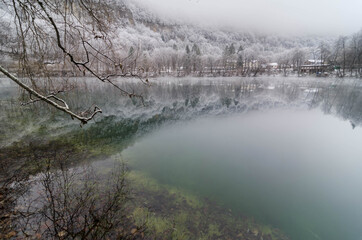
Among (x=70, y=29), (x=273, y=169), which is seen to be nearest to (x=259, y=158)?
(x=273, y=169)

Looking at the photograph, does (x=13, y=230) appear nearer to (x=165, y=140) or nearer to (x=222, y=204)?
(x=222, y=204)

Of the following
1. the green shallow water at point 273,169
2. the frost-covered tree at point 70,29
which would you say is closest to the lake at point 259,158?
the green shallow water at point 273,169

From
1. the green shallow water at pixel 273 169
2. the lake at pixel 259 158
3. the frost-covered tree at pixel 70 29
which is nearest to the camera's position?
the frost-covered tree at pixel 70 29

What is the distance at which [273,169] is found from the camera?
7488 mm

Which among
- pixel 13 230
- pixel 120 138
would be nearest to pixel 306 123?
pixel 120 138

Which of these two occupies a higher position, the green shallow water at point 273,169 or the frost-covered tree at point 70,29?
the frost-covered tree at point 70,29

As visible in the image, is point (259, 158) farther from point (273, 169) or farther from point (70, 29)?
point (70, 29)

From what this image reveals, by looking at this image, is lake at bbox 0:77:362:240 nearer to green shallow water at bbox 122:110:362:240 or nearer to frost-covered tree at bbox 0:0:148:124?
green shallow water at bbox 122:110:362:240

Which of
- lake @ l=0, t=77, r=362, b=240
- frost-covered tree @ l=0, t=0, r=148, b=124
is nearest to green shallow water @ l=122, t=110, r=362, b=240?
lake @ l=0, t=77, r=362, b=240

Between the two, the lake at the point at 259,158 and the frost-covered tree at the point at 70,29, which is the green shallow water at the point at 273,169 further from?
the frost-covered tree at the point at 70,29

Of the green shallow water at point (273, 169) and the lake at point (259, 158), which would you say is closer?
the green shallow water at point (273, 169)

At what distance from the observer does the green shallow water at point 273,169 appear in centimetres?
519

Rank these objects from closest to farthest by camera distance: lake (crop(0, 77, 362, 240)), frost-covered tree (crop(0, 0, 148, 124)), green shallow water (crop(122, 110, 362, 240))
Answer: frost-covered tree (crop(0, 0, 148, 124)) → green shallow water (crop(122, 110, 362, 240)) → lake (crop(0, 77, 362, 240))

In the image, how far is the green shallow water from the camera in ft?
17.0
